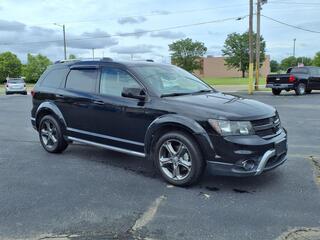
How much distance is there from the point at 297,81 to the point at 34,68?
208ft

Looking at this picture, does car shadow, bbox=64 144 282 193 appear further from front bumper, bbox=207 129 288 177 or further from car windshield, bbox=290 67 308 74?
car windshield, bbox=290 67 308 74

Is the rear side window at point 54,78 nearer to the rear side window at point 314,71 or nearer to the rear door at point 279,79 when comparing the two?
the rear door at point 279,79

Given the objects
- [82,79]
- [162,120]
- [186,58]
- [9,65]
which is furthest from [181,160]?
[186,58]

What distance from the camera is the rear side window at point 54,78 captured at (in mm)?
7547

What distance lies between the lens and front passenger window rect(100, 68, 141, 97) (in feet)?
20.6

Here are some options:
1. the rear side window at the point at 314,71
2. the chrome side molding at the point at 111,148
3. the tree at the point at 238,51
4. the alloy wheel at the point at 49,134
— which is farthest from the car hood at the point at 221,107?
the tree at the point at 238,51

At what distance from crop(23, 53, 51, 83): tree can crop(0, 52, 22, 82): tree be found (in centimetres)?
171

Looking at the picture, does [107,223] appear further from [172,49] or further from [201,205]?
[172,49]

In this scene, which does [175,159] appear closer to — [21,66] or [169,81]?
[169,81]

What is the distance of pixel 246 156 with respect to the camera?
16.9 feet

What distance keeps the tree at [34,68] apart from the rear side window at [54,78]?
73.0 meters

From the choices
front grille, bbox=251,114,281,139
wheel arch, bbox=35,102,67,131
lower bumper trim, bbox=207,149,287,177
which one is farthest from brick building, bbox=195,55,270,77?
lower bumper trim, bbox=207,149,287,177

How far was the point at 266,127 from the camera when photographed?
5434 millimetres

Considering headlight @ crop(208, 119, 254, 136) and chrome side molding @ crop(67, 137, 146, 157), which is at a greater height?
headlight @ crop(208, 119, 254, 136)
